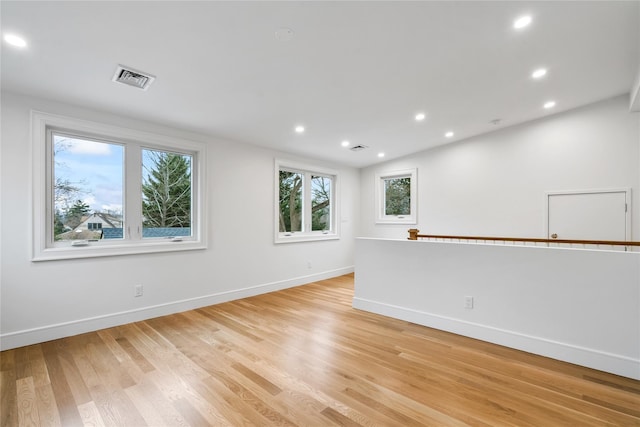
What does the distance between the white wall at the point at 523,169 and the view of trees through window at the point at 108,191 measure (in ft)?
14.0

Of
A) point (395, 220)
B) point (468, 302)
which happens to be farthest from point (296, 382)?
point (395, 220)

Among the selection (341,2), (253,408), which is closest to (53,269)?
(253,408)

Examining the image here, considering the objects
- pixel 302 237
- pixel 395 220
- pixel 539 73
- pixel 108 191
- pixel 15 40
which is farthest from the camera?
pixel 395 220

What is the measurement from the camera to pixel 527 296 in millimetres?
2791

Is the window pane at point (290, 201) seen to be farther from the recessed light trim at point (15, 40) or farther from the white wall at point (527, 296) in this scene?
the recessed light trim at point (15, 40)

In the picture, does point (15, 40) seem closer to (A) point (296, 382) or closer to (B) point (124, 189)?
(B) point (124, 189)

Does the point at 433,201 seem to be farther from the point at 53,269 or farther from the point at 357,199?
the point at 53,269

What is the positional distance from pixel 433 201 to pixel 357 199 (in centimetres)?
183

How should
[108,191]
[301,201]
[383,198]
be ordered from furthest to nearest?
[383,198] < [301,201] < [108,191]

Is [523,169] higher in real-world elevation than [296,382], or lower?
higher

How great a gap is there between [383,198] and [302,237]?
219 centimetres

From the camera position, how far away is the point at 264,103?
3.33 meters

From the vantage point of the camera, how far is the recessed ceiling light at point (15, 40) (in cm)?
202

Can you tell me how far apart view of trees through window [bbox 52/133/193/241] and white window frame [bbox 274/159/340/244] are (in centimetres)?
148
